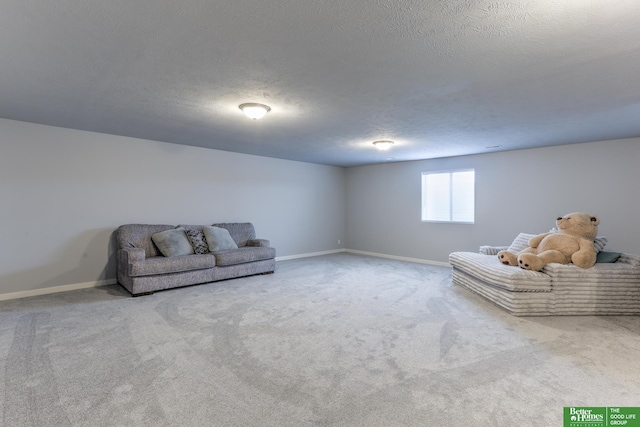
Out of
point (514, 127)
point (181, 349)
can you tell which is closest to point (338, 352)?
point (181, 349)

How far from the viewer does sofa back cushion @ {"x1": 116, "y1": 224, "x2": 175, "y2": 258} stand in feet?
15.6

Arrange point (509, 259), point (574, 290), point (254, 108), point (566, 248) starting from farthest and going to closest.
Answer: point (509, 259)
point (566, 248)
point (574, 290)
point (254, 108)

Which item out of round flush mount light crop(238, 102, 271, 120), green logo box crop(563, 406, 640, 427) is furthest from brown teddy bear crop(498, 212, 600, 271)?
round flush mount light crop(238, 102, 271, 120)

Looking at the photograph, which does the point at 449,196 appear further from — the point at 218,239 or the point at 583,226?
the point at 218,239

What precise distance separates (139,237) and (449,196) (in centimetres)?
578

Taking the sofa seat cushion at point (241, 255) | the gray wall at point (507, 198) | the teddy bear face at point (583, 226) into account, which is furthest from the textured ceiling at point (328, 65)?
the sofa seat cushion at point (241, 255)

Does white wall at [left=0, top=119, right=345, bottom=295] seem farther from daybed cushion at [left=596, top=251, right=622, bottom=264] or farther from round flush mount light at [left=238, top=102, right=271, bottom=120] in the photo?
daybed cushion at [left=596, top=251, right=622, bottom=264]

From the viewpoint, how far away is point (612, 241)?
4863mm

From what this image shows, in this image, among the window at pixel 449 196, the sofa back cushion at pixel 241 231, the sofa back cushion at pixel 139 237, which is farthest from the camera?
the window at pixel 449 196

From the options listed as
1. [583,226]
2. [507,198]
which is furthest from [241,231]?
[583,226]

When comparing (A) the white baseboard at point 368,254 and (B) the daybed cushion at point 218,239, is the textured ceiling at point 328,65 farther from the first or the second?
(A) the white baseboard at point 368,254

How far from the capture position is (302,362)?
2.42 metres

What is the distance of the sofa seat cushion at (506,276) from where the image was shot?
354 cm

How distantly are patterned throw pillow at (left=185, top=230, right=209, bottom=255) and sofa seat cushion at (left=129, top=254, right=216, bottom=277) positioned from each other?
318 millimetres
